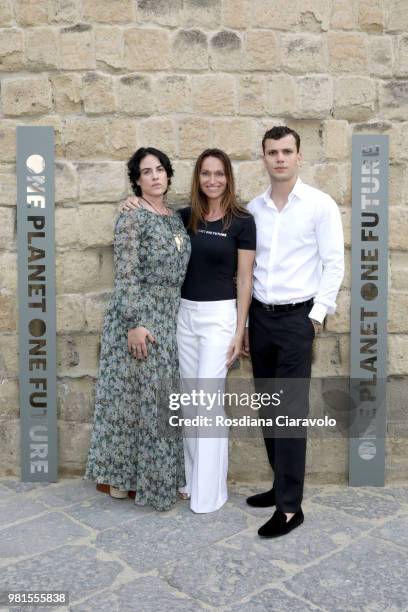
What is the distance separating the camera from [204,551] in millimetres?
2996

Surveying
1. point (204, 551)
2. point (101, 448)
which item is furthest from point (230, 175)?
point (204, 551)

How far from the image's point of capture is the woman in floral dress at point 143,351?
10.8ft

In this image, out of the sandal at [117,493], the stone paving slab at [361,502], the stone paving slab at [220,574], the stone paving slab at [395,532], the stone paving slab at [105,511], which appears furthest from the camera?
the sandal at [117,493]

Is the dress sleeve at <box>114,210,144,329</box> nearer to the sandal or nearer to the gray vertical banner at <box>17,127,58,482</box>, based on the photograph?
the gray vertical banner at <box>17,127,58,482</box>

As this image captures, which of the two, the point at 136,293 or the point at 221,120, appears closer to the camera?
the point at 136,293

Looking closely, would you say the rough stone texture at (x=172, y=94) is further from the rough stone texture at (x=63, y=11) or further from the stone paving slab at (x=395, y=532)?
the stone paving slab at (x=395, y=532)

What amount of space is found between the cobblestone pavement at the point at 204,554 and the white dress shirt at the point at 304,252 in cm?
117

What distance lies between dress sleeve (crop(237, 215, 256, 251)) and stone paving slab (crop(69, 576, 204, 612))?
1.73 m

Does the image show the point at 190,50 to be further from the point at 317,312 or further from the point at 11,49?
the point at 317,312

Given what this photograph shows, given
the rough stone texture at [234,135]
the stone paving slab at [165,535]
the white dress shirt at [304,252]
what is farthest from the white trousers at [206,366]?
the rough stone texture at [234,135]

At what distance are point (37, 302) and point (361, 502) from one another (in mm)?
2328

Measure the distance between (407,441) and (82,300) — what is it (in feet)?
7.55

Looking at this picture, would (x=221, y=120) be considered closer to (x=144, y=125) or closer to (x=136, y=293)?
(x=144, y=125)

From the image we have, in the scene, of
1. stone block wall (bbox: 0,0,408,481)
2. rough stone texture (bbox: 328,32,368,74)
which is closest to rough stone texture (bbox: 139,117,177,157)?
stone block wall (bbox: 0,0,408,481)
